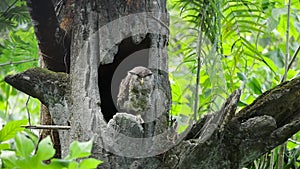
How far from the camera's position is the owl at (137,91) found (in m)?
1.40

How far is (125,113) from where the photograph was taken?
4.27ft

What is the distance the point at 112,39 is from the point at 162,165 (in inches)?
15.7

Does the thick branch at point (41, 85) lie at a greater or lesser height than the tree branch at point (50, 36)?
lesser

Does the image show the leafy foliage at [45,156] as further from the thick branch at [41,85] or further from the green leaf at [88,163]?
the thick branch at [41,85]

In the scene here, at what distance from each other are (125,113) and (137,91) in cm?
15

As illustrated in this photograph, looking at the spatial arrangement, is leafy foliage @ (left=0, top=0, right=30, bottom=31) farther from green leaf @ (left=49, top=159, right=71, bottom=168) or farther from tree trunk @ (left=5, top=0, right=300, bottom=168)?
green leaf @ (left=49, top=159, right=71, bottom=168)

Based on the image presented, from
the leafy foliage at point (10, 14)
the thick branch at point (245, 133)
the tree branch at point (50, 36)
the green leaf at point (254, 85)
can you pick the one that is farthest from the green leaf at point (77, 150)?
the leafy foliage at point (10, 14)

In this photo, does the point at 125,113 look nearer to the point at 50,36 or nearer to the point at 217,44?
the point at 50,36

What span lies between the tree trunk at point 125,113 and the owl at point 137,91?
0.08ft

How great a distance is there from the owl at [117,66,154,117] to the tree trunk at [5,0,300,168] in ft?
0.08

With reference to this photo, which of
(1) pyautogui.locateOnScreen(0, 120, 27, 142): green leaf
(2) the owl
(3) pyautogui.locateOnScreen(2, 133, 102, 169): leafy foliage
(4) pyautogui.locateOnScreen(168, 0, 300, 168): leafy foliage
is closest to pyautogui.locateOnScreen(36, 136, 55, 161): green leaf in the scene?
(3) pyautogui.locateOnScreen(2, 133, 102, 169): leafy foliage

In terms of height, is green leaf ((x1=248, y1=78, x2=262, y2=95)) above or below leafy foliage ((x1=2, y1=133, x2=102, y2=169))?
above

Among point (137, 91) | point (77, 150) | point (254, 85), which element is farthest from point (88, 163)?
point (254, 85)

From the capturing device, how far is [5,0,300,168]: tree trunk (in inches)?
48.4
